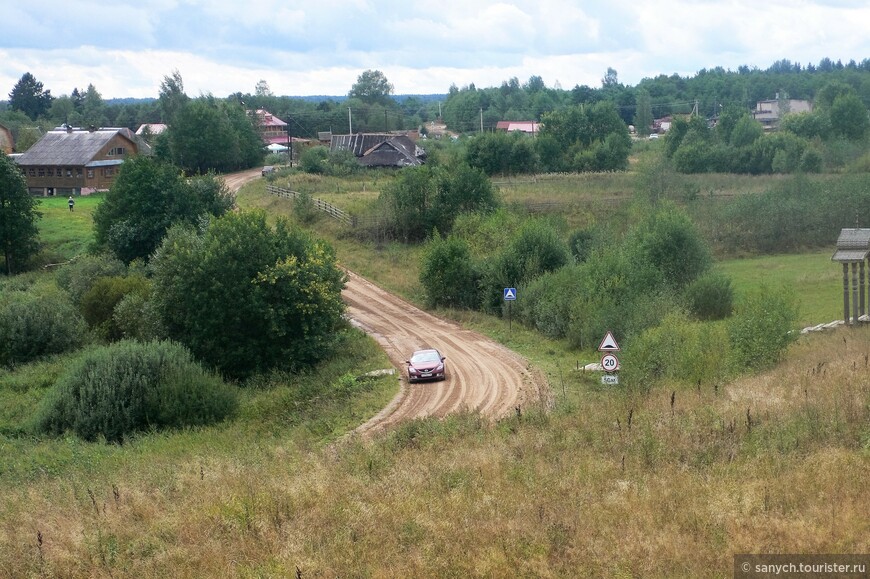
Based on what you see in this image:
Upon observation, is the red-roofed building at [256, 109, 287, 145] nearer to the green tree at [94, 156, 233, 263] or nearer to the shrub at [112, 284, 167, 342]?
the green tree at [94, 156, 233, 263]

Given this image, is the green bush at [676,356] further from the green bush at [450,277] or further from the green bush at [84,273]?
the green bush at [84,273]

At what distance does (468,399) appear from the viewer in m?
27.5

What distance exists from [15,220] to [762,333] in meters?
46.4

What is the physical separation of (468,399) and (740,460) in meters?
13.4

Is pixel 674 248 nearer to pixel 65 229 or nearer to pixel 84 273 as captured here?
pixel 84 273

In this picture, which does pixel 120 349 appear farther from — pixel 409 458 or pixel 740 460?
pixel 740 460

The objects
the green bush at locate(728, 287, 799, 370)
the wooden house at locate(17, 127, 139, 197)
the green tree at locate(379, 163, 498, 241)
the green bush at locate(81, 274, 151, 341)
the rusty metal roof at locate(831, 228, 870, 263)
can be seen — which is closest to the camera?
the green bush at locate(728, 287, 799, 370)

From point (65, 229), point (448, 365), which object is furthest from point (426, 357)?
point (65, 229)

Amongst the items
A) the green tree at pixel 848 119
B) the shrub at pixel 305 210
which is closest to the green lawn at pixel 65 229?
the shrub at pixel 305 210

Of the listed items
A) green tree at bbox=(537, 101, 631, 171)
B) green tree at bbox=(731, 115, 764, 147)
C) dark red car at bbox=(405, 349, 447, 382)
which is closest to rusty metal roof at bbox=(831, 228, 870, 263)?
dark red car at bbox=(405, 349, 447, 382)

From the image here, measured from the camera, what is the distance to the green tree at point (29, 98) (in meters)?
144

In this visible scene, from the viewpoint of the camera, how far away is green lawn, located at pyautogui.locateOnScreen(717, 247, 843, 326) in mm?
39031

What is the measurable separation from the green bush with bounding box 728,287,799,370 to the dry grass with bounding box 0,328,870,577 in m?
6.12

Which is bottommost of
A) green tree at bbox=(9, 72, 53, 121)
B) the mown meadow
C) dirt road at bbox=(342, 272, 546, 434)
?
dirt road at bbox=(342, 272, 546, 434)
